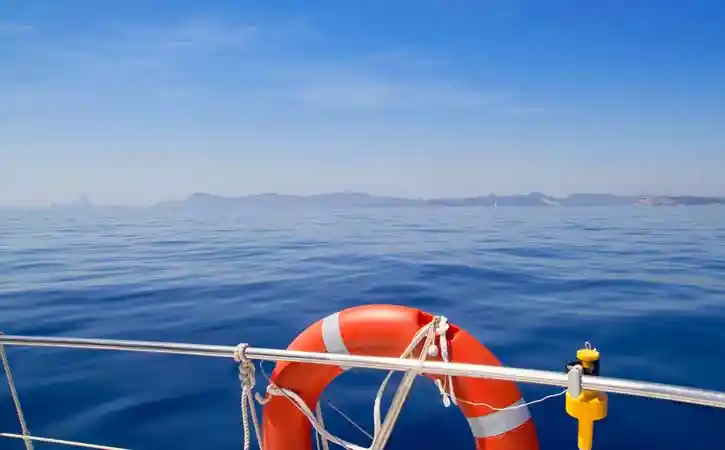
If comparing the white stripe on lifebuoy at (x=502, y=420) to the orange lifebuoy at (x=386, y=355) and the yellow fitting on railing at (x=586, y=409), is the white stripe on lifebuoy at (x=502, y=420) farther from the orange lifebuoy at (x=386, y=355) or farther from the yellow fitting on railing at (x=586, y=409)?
the yellow fitting on railing at (x=586, y=409)

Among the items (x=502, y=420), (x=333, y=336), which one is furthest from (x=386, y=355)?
(x=502, y=420)

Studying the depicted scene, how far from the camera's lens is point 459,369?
179 cm

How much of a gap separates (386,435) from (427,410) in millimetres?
1905

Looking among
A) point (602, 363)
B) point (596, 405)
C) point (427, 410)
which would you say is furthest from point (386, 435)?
point (602, 363)

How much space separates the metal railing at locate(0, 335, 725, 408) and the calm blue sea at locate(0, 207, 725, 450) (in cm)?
154

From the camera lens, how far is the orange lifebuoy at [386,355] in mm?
2152

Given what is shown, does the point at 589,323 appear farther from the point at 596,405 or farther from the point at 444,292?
the point at 596,405

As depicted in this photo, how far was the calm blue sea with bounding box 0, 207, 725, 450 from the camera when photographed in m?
3.75

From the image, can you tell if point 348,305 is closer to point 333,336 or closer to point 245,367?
point 333,336

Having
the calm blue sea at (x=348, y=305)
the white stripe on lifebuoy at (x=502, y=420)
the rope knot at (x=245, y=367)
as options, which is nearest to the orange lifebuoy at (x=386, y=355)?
the white stripe on lifebuoy at (x=502, y=420)

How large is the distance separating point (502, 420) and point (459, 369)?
0.53 m

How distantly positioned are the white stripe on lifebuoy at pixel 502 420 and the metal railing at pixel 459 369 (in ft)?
1.57

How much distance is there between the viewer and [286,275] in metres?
9.71

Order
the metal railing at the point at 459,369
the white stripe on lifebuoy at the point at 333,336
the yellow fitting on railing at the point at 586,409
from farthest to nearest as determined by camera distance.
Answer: the white stripe on lifebuoy at the point at 333,336 < the yellow fitting on railing at the point at 586,409 < the metal railing at the point at 459,369
